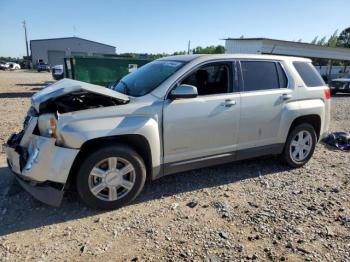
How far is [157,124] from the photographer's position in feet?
12.2

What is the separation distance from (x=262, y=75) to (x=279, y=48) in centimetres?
2260

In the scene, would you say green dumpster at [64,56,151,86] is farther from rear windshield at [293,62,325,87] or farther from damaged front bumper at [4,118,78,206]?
damaged front bumper at [4,118,78,206]

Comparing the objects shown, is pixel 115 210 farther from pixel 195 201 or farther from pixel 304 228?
pixel 304 228

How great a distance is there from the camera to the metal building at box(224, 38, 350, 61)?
24.2 m

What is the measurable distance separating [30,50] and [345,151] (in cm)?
6283

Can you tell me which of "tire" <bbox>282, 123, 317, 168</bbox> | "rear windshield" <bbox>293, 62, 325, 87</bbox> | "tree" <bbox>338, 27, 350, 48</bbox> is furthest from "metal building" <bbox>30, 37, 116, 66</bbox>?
"tire" <bbox>282, 123, 317, 168</bbox>

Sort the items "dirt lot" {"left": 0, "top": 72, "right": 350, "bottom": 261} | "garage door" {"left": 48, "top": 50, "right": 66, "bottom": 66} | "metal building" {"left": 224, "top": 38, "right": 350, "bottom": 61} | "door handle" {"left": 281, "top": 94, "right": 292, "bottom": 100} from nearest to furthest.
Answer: "dirt lot" {"left": 0, "top": 72, "right": 350, "bottom": 261} → "door handle" {"left": 281, "top": 94, "right": 292, "bottom": 100} → "metal building" {"left": 224, "top": 38, "right": 350, "bottom": 61} → "garage door" {"left": 48, "top": 50, "right": 66, "bottom": 66}

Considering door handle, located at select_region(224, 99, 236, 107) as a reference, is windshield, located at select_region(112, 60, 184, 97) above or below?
above

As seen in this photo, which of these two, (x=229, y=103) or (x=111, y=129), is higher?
(x=229, y=103)

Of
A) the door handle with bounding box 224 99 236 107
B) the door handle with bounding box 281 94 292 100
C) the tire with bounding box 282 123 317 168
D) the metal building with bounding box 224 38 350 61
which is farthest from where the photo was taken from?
the metal building with bounding box 224 38 350 61

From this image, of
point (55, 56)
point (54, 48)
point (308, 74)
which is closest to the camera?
point (308, 74)

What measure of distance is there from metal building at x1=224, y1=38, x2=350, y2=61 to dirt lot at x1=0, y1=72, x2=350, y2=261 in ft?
69.1

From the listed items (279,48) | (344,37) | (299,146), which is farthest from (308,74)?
(344,37)

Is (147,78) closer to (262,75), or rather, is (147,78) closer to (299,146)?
(262,75)
